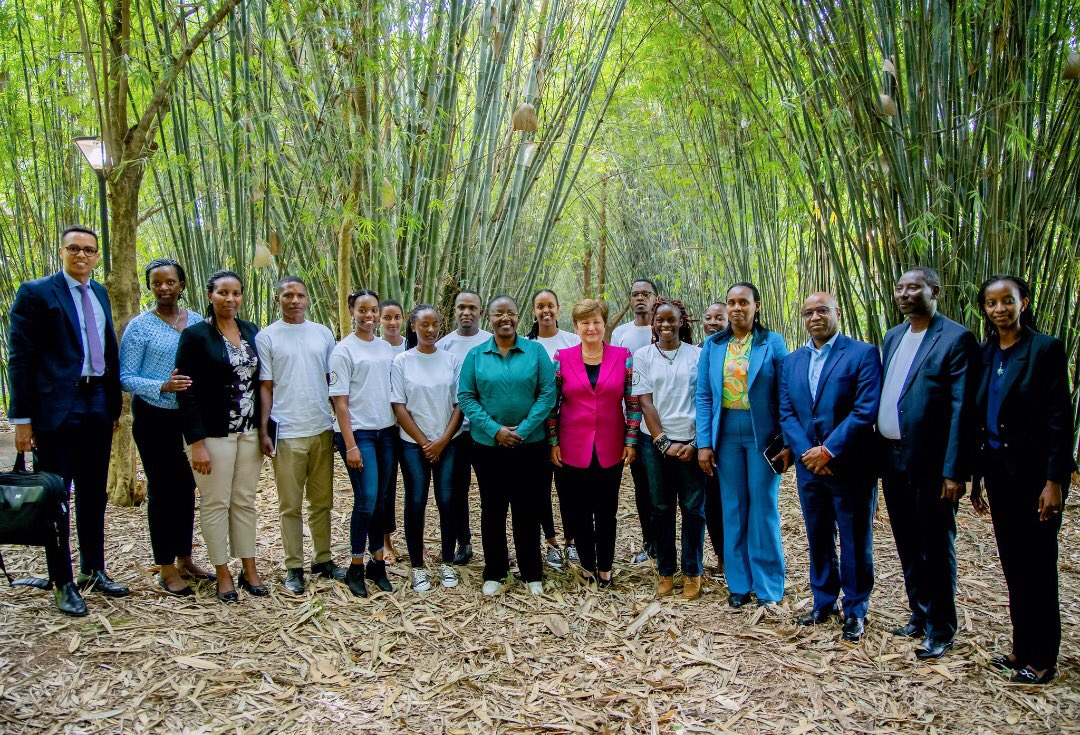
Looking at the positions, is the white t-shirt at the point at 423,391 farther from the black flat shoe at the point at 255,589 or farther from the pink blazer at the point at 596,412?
the black flat shoe at the point at 255,589

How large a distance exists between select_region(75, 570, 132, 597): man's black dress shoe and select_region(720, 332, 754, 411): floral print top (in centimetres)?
205

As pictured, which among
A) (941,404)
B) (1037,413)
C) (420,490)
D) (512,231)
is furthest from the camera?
(512,231)

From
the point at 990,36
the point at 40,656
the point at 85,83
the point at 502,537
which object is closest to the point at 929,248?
the point at 990,36

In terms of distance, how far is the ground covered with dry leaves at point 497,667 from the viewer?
1.71m

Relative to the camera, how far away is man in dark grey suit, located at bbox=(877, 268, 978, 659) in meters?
1.88

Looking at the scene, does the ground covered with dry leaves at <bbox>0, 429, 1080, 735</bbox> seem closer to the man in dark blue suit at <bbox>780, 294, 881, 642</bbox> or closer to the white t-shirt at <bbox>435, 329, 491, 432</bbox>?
the man in dark blue suit at <bbox>780, 294, 881, 642</bbox>

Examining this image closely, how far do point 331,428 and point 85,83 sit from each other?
3.01 m

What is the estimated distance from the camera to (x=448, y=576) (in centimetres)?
254

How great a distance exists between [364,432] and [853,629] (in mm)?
1691

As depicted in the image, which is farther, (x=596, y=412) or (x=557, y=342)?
(x=557, y=342)

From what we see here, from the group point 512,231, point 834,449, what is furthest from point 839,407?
point 512,231

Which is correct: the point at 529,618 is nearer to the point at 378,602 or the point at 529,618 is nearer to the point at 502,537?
the point at 502,537

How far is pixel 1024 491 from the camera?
1.78 meters

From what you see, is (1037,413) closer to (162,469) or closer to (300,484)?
(300,484)
